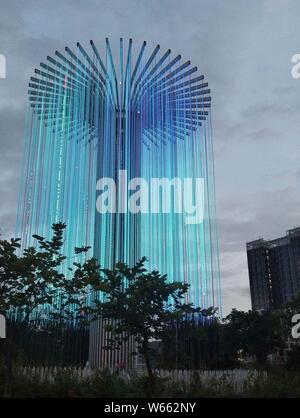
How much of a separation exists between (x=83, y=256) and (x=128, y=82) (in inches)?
431

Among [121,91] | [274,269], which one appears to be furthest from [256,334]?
[274,269]

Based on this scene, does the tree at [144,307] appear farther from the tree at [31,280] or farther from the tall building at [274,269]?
the tall building at [274,269]

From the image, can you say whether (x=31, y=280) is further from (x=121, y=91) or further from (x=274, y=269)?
(x=274, y=269)

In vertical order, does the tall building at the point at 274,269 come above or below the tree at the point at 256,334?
above

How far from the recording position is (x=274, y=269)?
120812 mm

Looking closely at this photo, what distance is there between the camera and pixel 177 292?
15305 mm

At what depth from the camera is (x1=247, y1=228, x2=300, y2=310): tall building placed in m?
112

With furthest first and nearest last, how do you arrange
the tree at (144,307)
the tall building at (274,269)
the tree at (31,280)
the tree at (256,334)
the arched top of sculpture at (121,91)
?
the tall building at (274,269) → the tree at (256,334) → the arched top of sculpture at (121,91) → the tree at (144,307) → the tree at (31,280)

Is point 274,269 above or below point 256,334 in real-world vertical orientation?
above

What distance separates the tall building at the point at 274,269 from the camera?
111688mm

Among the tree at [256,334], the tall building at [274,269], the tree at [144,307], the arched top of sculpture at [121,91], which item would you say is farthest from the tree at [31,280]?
the tall building at [274,269]

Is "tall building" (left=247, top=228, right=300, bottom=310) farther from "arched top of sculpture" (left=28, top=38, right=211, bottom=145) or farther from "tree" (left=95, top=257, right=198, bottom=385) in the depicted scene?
"tree" (left=95, top=257, right=198, bottom=385)
